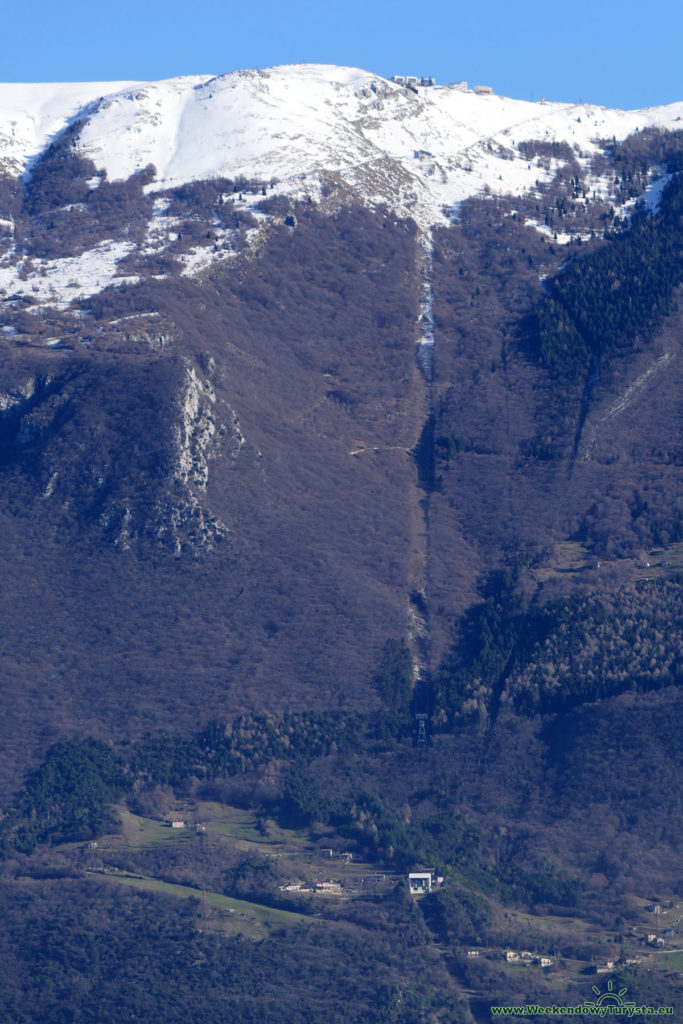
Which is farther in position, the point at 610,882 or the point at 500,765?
the point at 500,765

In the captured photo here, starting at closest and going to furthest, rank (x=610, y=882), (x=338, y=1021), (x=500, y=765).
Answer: (x=338, y=1021), (x=610, y=882), (x=500, y=765)

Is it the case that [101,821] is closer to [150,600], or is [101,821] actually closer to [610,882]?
[150,600]

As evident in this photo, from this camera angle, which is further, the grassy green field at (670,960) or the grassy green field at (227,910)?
the grassy green field at (227,910)

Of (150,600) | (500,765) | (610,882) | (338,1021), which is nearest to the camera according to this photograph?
(338,1021)

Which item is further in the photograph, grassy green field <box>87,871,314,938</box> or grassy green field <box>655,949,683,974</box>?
grassy green field <box>87,871,314,938</box>

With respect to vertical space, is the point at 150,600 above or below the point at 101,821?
above

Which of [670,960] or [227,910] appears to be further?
[227,910]

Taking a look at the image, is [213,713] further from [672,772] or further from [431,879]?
[672,772]

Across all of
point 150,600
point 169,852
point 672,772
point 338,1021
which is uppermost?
point 150,600

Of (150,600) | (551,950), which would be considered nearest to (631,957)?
(551,950)

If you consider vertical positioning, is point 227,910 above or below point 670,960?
above
